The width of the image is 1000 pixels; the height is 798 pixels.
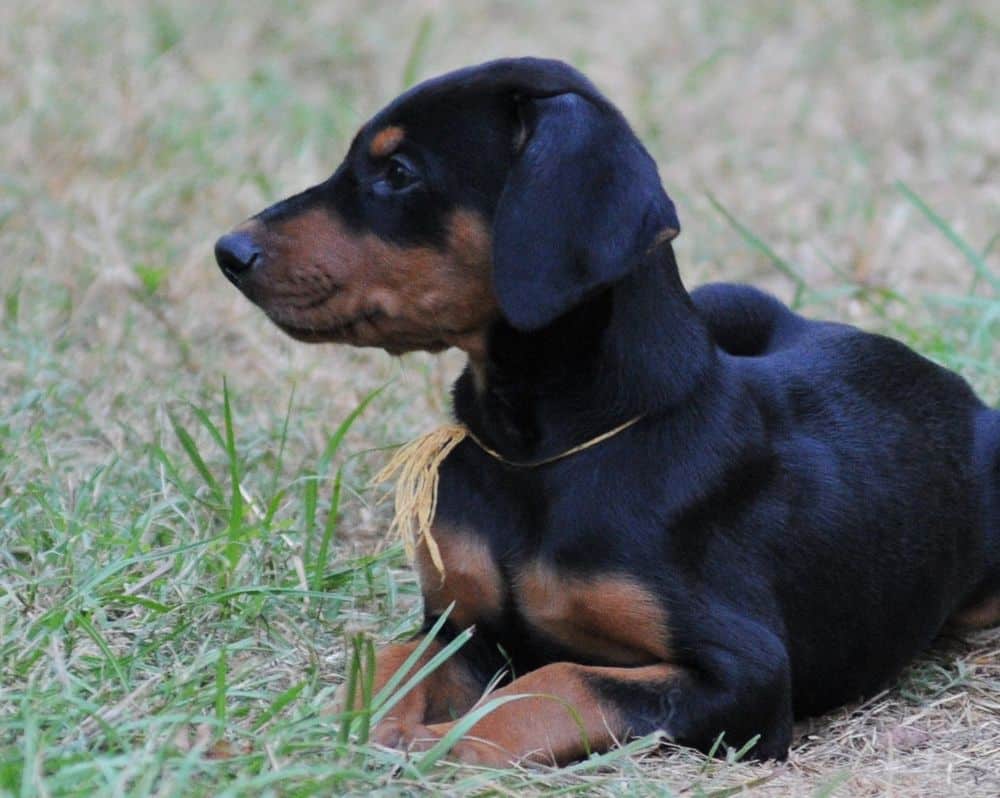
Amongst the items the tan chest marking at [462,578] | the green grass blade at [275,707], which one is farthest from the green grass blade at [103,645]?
the tan chest marking at [462,578]

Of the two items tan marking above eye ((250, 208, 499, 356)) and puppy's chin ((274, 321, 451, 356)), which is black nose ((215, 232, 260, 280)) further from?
puppy's chin ((274, 321, 451, 356))

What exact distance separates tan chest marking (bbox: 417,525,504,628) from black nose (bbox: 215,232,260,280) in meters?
0.71

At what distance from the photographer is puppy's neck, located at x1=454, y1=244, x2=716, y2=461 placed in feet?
12.1

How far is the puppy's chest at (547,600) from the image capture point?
361cm

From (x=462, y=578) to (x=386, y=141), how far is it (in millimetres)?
958

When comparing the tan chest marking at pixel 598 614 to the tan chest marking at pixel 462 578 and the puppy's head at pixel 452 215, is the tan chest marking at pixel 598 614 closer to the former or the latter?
the tan chest marking at pixel 462 578

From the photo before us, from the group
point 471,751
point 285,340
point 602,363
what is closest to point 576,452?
point 602,363

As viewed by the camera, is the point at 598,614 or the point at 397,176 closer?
the point at 598,614

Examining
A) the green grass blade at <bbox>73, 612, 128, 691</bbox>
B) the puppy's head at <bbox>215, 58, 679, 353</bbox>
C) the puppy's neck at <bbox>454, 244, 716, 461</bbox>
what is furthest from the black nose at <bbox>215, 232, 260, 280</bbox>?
the green grass blade at <bbox>73, 612, 128, 691</bbox>

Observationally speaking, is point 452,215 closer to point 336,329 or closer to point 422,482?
point 336,329

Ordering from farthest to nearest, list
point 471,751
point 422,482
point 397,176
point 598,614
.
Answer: point 422,482, point 397,176, point 598,614, point 471,751

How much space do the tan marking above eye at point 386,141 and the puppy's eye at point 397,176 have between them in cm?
3

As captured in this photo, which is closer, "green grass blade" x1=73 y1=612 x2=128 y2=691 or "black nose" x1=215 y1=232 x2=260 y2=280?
"green grass blade" x1=73 y1=612 x2=128 y2=691

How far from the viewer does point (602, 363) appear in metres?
3.71
